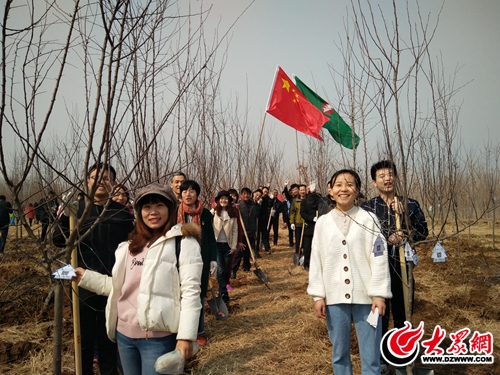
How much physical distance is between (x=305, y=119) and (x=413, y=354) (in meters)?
5.08

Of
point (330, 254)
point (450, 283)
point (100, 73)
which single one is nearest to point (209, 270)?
point (330, 254)

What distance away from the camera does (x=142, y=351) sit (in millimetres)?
1686

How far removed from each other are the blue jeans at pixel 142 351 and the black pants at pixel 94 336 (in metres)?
0.86

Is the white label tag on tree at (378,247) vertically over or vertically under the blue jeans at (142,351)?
over

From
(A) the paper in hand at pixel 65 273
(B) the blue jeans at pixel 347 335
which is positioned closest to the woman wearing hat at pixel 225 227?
(B) the blue jeans at pixel 347 335

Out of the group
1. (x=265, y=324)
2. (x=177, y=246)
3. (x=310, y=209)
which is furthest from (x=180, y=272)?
(x=310, y=209)

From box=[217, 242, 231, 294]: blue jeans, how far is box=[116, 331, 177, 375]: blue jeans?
3.03 meters

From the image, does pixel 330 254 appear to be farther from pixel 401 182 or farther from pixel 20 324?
pixel 20 324

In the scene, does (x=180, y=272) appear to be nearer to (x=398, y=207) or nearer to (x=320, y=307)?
(x=320, y=307)

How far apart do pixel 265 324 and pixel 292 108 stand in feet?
13.8

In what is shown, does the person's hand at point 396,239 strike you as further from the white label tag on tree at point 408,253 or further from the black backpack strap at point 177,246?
the black backpack strap at point 177,246

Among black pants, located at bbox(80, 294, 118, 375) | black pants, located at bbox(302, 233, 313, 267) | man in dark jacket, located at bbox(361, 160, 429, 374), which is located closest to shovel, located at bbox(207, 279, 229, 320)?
black pants, located at bbox(80, 294, 118, 375)

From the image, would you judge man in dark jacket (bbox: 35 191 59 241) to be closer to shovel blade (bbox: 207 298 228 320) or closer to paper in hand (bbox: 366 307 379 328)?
paper in hand (bbox: 366 307 379 328)

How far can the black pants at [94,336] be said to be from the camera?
247 cm
